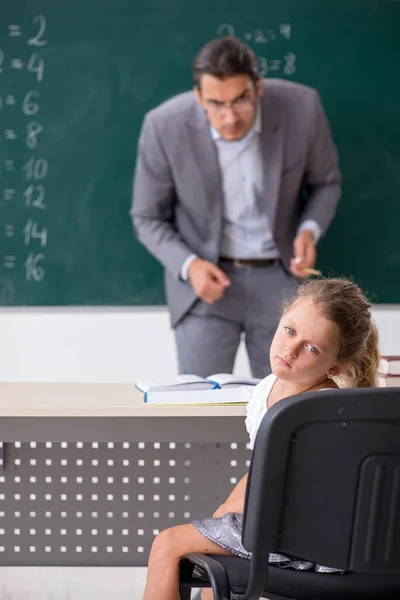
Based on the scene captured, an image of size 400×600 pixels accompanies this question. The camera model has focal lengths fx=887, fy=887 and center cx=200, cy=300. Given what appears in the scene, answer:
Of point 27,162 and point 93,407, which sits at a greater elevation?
point 27,162

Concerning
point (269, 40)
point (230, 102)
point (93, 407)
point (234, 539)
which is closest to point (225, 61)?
point (230, 102)

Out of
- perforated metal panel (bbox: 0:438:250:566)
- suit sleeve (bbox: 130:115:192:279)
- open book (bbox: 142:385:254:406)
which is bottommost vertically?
perforated metal panel (bbox: 0:438:250:566)

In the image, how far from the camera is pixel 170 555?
175 centimetres

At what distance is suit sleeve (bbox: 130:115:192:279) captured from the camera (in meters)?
3.64

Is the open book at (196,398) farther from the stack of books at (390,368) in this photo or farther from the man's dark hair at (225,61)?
the man's dark hair at (225,61)

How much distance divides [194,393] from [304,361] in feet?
2.02

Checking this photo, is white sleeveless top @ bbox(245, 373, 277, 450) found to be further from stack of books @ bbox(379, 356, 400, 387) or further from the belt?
the belt

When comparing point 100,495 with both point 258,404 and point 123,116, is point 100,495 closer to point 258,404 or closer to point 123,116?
point 258,404

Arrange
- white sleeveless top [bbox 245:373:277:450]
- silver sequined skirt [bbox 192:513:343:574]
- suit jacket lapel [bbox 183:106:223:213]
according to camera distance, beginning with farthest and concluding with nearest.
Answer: suit jacket lapel [bbox 183:106:223:213]
white sleeveless top [bbox 245:373:277:450]
silver sequined skirt [bbox 192:513:343:574]

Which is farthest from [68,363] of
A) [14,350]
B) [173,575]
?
[173,575]

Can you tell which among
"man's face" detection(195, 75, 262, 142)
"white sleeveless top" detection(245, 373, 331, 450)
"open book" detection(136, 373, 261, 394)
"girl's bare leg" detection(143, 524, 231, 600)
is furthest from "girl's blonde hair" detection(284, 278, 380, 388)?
"man's face" detection(195, 75, 262, 142)

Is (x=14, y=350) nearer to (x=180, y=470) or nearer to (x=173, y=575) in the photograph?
(x=180, y=470)

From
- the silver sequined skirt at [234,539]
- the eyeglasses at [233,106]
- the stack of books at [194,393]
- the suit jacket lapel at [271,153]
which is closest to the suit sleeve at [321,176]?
the suit jacket lapel at [271,153]

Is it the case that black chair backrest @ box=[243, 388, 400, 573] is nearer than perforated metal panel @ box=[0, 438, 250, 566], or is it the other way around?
black chair backrest @ box=[243, 388, 400, 573]
